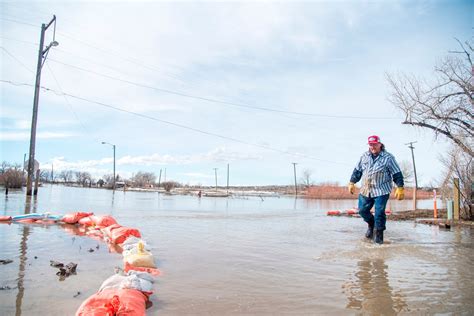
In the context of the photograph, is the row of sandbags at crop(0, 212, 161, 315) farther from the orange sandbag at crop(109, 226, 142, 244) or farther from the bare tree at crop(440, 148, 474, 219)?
the bare tree at crop(440, 148, 474, 219)

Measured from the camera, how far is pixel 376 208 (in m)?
6.38

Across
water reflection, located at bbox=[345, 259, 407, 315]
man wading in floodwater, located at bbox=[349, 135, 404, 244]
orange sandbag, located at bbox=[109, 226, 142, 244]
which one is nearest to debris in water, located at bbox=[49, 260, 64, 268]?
orange sandbag, located at bbox=[109, 226, 142, 244]

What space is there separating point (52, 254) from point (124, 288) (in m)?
2.52

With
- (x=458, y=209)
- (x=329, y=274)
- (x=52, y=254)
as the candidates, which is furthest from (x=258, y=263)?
(x=458, y=209)

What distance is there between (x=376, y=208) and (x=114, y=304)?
5180mm

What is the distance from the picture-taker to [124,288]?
9.19ft

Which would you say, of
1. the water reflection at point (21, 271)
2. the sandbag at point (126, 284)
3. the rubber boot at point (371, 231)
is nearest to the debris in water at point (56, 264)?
the water reflection at point (21, 271)

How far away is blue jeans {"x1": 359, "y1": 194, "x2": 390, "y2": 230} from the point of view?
20.3ft

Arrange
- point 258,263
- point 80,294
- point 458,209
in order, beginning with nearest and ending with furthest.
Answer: point 80,294
point 258,263
point 458,209

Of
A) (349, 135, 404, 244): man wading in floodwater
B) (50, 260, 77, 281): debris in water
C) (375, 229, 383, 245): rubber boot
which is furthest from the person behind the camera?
(349, 135, 404, 244): man wading in floodwater

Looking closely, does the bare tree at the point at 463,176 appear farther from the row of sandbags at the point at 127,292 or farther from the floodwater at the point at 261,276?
the row of sandbags at the point at 127,292

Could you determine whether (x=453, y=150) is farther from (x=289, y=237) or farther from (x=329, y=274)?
(x=329, y=274)

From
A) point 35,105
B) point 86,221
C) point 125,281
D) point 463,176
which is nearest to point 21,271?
point 125,281

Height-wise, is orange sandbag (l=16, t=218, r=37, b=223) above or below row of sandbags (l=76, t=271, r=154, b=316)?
below
